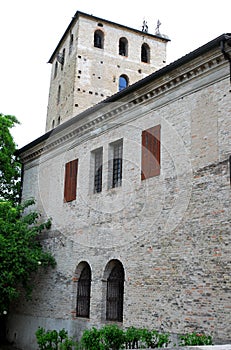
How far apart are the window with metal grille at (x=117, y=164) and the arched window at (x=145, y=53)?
47.4ft

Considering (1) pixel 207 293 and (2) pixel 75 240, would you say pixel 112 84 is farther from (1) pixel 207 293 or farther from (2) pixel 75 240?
(1) pixel 207 293

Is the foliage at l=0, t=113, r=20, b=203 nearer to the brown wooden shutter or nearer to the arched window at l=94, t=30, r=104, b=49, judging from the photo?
the brown wooden shutter

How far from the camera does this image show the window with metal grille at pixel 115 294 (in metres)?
12.8

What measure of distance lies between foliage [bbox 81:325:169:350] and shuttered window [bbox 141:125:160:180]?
14.1 feet

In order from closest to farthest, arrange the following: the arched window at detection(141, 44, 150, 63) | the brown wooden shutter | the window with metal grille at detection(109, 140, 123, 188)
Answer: the window with metal grille at detection(109, 140, 123, 188)
the brown wooden shutter
the arched window at detection(141, 44, 150, 63)

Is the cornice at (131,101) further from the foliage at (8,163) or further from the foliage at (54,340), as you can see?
the foliage at (54,340)

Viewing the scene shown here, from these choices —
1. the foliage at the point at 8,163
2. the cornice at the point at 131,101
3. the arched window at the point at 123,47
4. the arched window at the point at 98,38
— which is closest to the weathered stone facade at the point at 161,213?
the cornice at the point at 131,101

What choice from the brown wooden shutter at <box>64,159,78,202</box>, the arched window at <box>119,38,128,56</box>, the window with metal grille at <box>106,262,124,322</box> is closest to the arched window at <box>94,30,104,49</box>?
the arched window at <box>119,38,128,56</box>

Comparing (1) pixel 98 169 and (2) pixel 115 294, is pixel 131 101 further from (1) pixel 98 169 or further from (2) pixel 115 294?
(2) pixel 115 294

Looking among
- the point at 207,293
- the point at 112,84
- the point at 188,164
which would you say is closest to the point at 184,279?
the point at 207,293

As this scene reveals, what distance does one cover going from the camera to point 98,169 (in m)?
15.0

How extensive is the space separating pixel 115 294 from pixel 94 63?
1622 cm

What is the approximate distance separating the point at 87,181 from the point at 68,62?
44.2ft

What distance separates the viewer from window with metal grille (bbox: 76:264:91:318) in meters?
14.1
